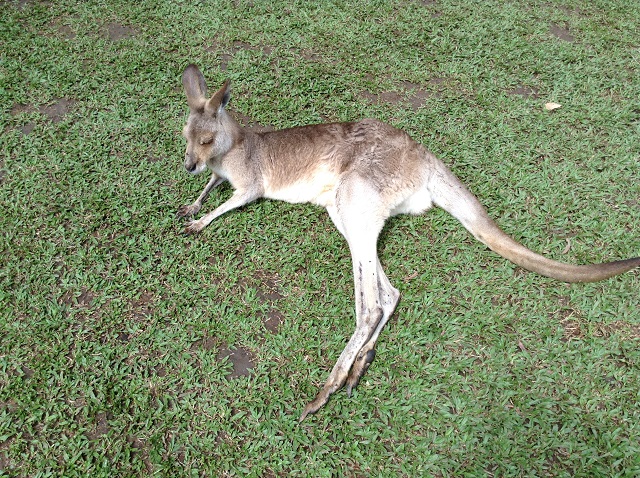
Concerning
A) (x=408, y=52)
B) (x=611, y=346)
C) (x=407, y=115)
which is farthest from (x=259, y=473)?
(x=408, y=52)

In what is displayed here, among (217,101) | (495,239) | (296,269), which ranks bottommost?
(495,239)

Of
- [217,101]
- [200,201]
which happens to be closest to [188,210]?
[200,201]

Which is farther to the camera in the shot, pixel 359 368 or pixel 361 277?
pixel 361 277

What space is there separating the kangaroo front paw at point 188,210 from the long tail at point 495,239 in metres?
1.66

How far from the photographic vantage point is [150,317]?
2.88m

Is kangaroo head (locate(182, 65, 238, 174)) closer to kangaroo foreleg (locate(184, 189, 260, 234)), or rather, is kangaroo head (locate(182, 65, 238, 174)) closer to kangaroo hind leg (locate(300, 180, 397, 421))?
kangaroo foreleg (locate(184, 189, 260, 234))

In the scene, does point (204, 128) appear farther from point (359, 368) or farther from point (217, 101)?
point (359, 368)

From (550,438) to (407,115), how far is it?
112 inches

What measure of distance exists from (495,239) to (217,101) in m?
2.06

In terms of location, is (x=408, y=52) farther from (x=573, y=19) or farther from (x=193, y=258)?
(x=193, y=258)

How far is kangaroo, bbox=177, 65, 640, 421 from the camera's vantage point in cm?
295

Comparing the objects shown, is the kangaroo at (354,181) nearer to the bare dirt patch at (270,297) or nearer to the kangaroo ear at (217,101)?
the kangaroo ear at (217,101)

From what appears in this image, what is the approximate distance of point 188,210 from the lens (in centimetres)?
346

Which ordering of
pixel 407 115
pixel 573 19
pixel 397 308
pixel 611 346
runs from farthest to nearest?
1. pixel 573 19
2. pixel 407 115
3. pixel 397 308
4. pixel 611 346
